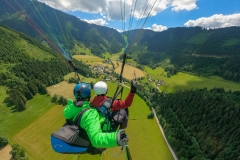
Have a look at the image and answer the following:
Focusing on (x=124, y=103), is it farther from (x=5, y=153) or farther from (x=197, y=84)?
(x=197, y=84)

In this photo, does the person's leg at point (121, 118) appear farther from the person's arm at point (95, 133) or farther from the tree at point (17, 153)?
the tree at point (17, 153)

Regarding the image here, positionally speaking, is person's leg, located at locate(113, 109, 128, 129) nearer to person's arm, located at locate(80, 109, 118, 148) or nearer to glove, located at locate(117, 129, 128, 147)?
person's arm, located at locate(80, 109, 118, 148)

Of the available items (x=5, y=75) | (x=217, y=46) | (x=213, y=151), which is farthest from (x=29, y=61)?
(x=217, y=46)

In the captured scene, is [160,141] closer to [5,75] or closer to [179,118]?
[179,118]

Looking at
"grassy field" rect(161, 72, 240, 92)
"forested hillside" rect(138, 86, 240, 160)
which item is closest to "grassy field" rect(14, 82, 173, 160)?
"forested hillside" rect(138, 86, 240, 160)

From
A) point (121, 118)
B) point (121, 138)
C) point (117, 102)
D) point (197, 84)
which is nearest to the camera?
point (121, 138)

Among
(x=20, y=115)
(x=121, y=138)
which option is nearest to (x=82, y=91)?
(x=121, y=138)
